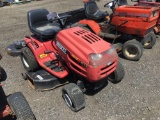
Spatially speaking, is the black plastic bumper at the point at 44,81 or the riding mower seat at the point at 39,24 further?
the riding mower seat at the point at 39,24

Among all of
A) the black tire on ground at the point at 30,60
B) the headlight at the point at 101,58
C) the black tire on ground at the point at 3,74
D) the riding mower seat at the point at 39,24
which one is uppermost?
the riding mower seat at the point at 39,24

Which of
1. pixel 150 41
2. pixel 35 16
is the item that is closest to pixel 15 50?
pixel 35 16

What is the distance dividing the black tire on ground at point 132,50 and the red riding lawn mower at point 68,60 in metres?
1.30

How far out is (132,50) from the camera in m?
5.55

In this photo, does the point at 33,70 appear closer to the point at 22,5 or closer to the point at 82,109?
the point at 82,109

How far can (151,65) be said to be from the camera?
17.7 feet

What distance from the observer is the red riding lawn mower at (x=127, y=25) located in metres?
5.33

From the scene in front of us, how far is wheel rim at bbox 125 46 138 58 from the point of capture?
547 cm

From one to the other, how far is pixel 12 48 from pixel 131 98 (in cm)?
361

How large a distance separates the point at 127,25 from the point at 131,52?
28.0 inches

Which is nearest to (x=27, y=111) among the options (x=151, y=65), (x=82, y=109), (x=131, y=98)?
(x=82, y=109)

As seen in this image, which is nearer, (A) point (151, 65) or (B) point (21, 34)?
(A) point (151, 65)

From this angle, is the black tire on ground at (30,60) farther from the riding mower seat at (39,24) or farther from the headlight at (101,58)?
the headlight at (101,58)

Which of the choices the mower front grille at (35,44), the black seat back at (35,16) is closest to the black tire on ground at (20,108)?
the mower front grille at (35,44)
